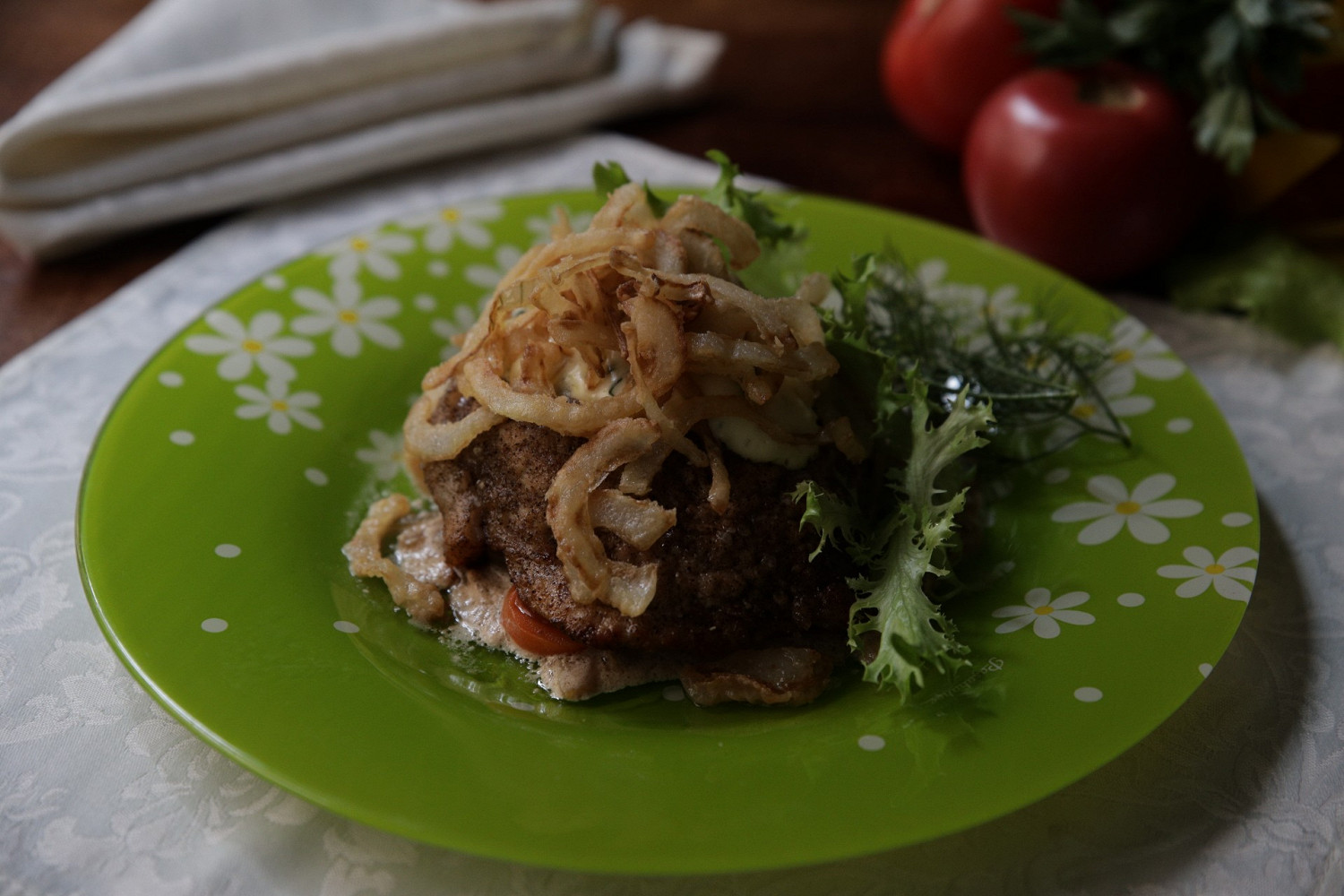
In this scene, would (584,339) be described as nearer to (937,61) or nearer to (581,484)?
(581,484)

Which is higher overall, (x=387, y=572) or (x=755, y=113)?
(x=387, y=572)

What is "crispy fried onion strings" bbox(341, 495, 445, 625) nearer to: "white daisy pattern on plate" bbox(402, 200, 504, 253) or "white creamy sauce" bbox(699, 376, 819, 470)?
"white creamy sauce" bbox(699, 376, 819, 470)

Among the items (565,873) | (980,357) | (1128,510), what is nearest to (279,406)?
(565,873)

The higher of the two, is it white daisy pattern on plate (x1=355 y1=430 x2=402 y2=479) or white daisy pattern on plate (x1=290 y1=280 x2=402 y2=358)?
white daisy pattern on plate (x1=290 y1=280 x2=402 y2=358)

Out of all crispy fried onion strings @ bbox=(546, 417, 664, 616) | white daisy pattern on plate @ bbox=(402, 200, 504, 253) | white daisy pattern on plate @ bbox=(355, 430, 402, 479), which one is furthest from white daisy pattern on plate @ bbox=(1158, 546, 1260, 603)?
white daisy pattern on plate @ bbox=(402, 200, 504, 253)

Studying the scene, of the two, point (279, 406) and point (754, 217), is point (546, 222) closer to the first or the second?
point (754, 217)

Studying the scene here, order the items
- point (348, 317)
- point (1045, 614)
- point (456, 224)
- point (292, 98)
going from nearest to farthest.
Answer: point (1045, 614) → point (348, 317) → point (456, 224) → point (292, 98)

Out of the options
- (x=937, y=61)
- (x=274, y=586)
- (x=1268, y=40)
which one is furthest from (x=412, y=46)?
(x=1268, y=40)
